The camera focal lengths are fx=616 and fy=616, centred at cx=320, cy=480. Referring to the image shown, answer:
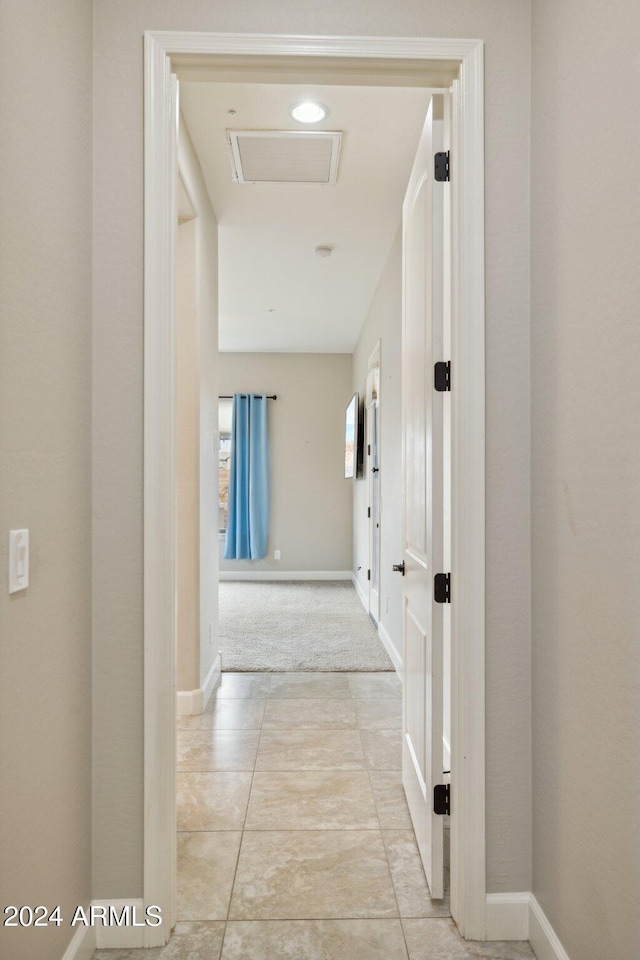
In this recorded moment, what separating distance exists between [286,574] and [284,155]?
5442mm

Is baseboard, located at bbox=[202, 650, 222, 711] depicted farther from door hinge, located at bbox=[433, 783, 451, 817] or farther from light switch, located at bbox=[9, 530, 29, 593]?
light switch, located at bbox=[9, 530, 29, 593]

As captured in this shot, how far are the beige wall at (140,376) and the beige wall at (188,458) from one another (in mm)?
1491

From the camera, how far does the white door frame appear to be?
1.58 m

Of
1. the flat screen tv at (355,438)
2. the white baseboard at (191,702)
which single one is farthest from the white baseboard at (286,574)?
the white baseboard at (191,702)

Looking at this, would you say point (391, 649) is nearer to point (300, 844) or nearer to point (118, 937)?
point (300, 844)

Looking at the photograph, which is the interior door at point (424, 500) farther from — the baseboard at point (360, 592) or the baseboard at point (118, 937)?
the baseboard at point (360, 592)

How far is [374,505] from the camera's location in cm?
546

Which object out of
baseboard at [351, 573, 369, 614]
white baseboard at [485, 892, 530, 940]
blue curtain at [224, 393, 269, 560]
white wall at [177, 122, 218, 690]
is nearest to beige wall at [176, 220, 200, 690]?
white wall at [177, 122, 218, 690]

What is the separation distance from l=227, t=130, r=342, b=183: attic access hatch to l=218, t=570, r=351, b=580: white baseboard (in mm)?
5204

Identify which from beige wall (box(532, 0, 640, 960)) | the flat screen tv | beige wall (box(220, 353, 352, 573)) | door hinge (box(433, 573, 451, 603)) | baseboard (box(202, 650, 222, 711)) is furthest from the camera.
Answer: beige wall (box(220, 353, 352, 573))

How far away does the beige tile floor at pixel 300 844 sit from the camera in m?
1.58

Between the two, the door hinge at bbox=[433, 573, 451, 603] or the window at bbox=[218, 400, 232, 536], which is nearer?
the door hinge at bbox=[433, 573, 451, 603]

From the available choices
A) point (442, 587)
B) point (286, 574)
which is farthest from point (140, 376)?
point (286, 574)

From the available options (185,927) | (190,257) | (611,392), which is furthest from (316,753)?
(190,257)
